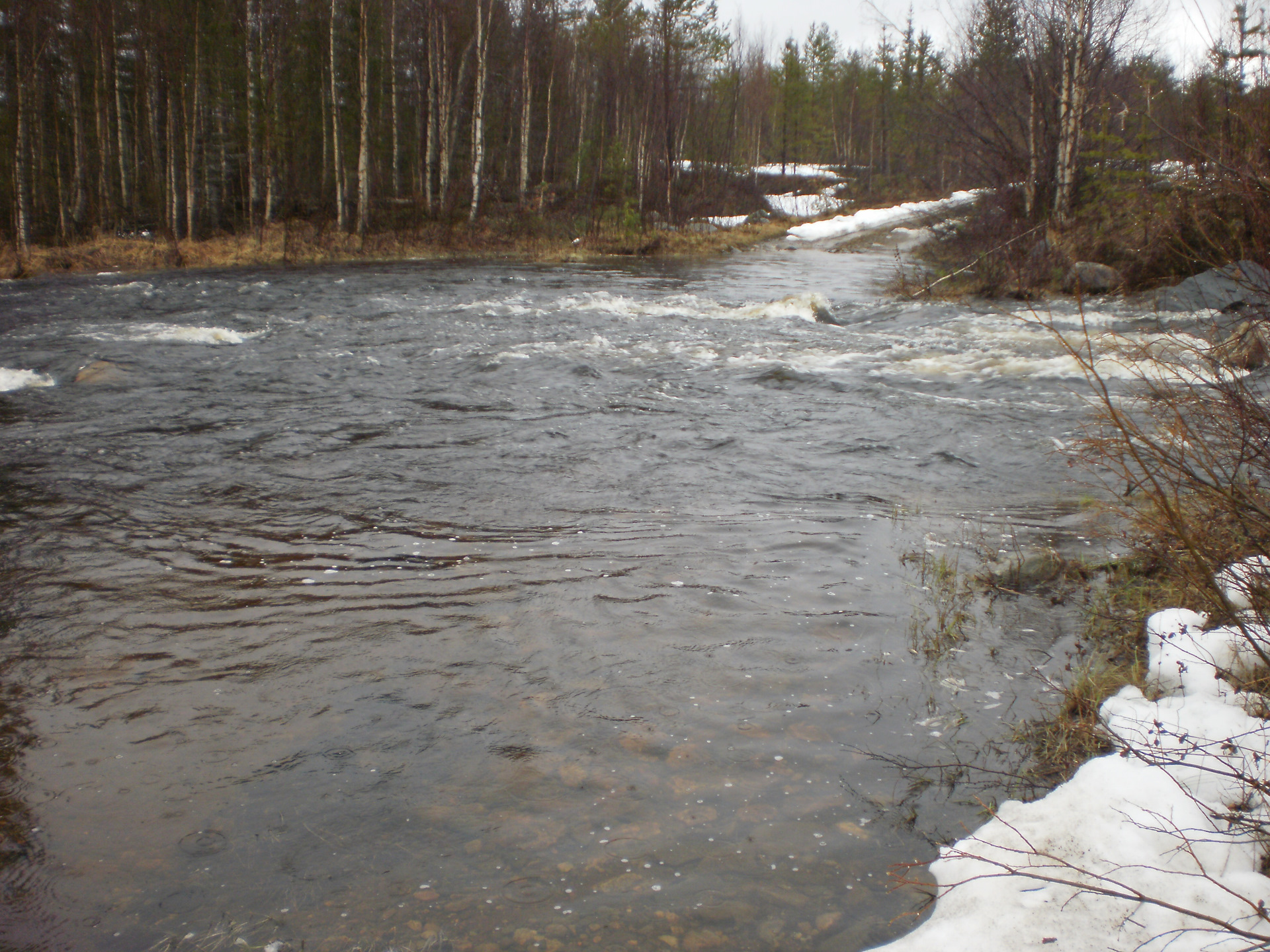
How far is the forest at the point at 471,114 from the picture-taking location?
17.9m

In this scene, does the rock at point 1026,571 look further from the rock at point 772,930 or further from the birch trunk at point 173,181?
the birch trunk at point 173,181

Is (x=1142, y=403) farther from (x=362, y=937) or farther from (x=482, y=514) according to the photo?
(x=362, y=937)

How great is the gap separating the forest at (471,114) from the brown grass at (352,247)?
0.86m

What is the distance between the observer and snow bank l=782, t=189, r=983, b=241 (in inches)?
1500

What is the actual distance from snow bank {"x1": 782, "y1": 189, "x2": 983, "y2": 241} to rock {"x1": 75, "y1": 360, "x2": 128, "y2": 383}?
31.3 m

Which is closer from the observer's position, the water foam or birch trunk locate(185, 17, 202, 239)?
the water foam

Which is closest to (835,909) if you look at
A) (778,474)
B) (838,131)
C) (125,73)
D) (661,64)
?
(778,474)

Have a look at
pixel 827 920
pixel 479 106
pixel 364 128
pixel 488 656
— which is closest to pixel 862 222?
pixel 479 106

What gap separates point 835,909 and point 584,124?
43.6m

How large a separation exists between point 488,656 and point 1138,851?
2902 millimetres

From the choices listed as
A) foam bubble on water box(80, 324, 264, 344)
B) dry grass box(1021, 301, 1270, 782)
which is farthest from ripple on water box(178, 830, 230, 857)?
foam bubble on water box(80, 324, 264, 344)

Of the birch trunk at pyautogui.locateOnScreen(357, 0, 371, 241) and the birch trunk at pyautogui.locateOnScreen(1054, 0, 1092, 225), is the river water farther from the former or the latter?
the birch trunk at pyautogui.locateOnScreen(357, 0, 371, 241)

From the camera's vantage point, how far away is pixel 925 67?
205 feet

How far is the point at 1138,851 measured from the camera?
110 inches
